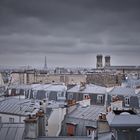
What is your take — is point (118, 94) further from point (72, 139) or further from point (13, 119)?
point (72, 139)

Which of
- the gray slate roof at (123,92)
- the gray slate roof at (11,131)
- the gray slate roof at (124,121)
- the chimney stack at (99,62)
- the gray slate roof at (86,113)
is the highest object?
the chimney stack at (99,62)

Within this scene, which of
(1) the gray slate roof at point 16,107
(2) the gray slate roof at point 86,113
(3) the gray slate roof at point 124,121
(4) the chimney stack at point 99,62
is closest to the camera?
(3) the gray slate roof at point 124,121

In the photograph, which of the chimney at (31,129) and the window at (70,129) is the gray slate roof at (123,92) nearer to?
the window at (70,129)

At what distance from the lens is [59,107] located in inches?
618

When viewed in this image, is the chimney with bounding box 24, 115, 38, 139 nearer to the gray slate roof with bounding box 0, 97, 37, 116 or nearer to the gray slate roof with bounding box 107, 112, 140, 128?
the gray slate roof with bounding box 107, 112, 140, 128

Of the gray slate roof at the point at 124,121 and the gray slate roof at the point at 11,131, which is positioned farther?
the gray slate roof at the point at 11,131

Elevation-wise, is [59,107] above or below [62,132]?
above

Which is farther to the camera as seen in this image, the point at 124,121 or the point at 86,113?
the point at 86,113

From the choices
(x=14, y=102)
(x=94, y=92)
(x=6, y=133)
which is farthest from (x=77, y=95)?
(x=6, y=133)

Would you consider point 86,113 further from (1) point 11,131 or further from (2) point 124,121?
(2) point 124,121

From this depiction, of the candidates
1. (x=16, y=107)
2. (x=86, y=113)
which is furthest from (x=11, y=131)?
(x=16, y=107)

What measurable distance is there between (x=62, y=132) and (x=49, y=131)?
0.68 metres

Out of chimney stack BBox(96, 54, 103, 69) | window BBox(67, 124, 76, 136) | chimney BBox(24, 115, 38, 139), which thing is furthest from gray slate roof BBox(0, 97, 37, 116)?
chimney stack BBox(96, 54, 103, 69)

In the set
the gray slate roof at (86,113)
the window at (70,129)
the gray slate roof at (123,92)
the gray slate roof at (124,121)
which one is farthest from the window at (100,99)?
the gray slate roof at (124,121)
